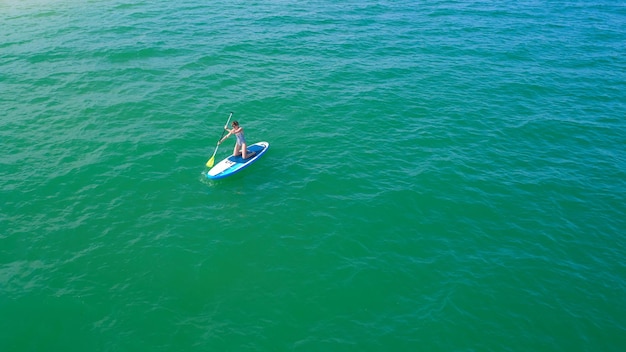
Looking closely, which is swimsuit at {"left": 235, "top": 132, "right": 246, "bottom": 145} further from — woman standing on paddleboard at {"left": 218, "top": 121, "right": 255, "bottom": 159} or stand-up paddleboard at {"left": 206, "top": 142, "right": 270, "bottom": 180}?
stand-up paddleboard at {"left": 206, "top": 142, "right": 270, "bottom": 180}

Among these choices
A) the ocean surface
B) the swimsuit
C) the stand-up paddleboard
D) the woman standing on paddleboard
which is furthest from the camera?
the swimsuit

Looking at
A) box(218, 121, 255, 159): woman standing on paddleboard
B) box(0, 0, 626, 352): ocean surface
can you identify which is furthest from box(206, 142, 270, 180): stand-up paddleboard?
box(0, 0, 626, 352): ocean surface

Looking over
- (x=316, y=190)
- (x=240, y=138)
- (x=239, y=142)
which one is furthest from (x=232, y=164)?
(x=316, y=190)

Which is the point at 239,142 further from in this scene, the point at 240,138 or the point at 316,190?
the point at 316,190

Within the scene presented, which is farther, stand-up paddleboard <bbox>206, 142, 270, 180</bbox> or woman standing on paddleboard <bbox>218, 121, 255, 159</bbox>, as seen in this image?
woman standing on paddleboard <bbox>218, 121, 255, 159</bbox>

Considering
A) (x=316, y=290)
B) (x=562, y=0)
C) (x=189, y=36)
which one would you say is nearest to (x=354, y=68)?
(x=189, y=36)

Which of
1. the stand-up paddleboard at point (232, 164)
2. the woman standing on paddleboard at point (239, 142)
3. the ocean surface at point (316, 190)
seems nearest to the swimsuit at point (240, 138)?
the woman standing on paddleboard at point (239, 142)
